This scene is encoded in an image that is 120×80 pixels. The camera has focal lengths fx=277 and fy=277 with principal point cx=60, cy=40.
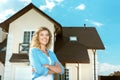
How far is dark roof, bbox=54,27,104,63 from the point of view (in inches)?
845

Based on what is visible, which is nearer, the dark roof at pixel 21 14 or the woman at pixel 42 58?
the woman at pixel 42 58

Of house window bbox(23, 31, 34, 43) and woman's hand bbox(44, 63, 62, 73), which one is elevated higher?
house window bbox(23, 31, 34, 43)

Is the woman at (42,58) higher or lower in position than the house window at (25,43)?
lower

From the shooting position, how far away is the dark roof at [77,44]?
70.4ft

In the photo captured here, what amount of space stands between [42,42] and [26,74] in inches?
620

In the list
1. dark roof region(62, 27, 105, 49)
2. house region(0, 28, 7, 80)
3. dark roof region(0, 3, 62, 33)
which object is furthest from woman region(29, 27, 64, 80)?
dark roof region(62, 27, 105, 49)

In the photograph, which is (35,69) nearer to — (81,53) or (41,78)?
(41,78)

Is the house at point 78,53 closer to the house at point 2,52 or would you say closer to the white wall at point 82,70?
the white wall at point 82,70

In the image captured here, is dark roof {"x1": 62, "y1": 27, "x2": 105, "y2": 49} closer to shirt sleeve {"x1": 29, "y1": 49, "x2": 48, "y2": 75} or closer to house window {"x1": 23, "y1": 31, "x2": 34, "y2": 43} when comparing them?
house window {"x1": 23, "y1": 31, "x2": 34, "y2": 43}

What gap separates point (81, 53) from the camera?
72.5 ft

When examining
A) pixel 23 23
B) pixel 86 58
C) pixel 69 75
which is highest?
pixel 23 23

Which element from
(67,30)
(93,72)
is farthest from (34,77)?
(67,30)

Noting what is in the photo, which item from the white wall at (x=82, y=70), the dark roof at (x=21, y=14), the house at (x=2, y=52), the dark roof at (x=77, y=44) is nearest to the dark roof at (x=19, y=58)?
the house at (x=2, y=52)

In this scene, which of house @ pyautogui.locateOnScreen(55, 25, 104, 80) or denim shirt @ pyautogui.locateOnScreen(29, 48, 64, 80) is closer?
denim shirt @ pyautogui.locateOnScreen(29, 48, 64, 80)
